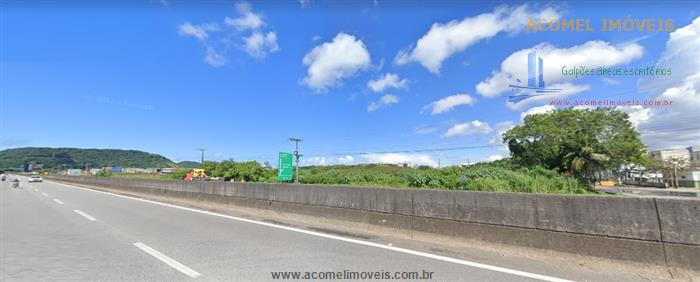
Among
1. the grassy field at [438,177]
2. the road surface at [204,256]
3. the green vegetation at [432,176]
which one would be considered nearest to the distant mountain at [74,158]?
the green vegetation at [432,176]

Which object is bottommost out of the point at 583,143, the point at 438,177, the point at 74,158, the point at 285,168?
the point at 438,177

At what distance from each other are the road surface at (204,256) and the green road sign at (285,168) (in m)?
16.8

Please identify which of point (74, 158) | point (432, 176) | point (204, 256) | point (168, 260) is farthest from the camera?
point (74, 158)

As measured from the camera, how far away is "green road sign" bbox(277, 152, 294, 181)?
87.0 ft

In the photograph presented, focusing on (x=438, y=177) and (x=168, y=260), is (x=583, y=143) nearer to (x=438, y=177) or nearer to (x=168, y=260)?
(x=438, y=177)

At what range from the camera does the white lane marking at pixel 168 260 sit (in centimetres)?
524

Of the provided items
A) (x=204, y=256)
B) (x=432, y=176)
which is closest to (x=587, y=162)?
(x=432, y=176)

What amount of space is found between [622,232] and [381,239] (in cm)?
399

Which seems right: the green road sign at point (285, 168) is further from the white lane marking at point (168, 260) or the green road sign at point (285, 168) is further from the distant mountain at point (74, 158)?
the distant mountain at point (74, 158)

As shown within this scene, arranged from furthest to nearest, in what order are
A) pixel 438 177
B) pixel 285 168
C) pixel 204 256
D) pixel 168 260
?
pixel 438 177
pixel 285 168
pixel 204 256
pixel 168 260

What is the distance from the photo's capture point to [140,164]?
173 metres

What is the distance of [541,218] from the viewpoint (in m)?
5.73

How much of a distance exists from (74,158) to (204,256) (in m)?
216

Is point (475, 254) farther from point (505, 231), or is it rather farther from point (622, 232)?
point (622, 232)
